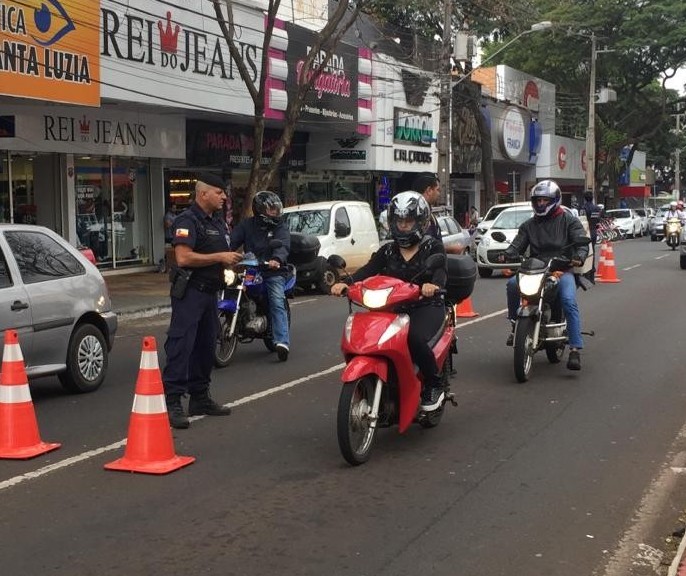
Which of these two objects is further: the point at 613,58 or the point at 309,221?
the point at 613,58

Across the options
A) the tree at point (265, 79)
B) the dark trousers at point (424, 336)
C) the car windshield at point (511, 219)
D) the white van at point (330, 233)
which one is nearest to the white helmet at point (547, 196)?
the dark trousers at point (424, 336)

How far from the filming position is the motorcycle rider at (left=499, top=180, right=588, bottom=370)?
29.3 feet

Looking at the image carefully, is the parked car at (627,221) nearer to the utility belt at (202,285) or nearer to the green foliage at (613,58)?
the green foliage at (613,58)

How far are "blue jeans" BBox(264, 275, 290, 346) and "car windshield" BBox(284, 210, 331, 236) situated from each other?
7.75m

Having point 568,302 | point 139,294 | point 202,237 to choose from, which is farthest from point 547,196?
point 139,294

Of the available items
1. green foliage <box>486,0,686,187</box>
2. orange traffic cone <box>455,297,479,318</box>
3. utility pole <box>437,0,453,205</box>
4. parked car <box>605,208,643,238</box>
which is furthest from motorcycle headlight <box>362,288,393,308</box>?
parked car <box>605,208,643,238</box>

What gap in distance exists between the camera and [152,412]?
5711mm

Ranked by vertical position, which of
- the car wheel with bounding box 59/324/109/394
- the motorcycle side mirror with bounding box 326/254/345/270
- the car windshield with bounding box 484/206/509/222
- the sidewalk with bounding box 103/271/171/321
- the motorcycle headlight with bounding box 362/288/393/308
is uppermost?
the car windshield with bounding box 484/206/509/222

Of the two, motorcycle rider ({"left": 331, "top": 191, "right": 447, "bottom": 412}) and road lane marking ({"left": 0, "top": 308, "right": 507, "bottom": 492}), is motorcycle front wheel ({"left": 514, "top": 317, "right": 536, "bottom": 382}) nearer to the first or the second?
road lane marking ({"left": 0, "top": 308, "right": 507, "bottom": 492})

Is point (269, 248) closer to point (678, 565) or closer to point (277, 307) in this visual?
point (277, 307)

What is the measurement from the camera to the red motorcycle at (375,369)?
5.61 metres

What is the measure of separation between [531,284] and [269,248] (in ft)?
9.20

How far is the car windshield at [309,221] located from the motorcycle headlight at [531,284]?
9.03m

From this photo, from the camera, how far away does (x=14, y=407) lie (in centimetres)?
604
